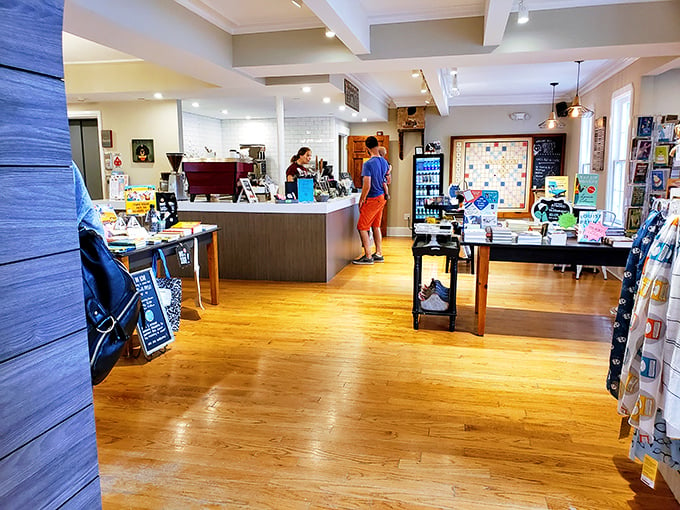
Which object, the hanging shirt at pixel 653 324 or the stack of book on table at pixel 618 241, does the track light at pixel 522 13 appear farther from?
the hanging shirt at pixel 653 324

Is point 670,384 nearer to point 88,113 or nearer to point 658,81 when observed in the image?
point 658,81

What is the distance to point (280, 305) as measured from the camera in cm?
509

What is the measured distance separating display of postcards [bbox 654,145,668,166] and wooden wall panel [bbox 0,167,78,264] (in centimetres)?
556

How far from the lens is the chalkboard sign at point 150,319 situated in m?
3.49

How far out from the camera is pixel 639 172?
5312mm

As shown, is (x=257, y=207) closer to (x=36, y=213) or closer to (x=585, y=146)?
(x=36, y=213)

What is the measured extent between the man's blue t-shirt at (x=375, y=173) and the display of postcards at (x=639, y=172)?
120 inches

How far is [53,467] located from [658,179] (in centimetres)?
572

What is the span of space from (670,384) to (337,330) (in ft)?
9.23

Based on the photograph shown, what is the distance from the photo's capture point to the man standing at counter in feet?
22.7

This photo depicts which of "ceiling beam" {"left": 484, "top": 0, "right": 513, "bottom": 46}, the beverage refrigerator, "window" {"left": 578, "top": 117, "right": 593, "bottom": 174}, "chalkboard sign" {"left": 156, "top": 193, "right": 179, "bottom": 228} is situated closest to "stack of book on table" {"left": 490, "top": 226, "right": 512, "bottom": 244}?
"ceiling beam" {"left": 484, "top": 0, "right": 513, "bottom": 46}

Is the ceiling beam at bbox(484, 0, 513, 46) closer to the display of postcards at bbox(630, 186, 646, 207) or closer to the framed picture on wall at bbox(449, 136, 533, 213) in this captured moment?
the display of postcards at bbox(630, 186, 646, 207)

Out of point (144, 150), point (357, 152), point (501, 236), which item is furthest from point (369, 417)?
point (357, 152)

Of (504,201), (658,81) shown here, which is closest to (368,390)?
(658,81)
